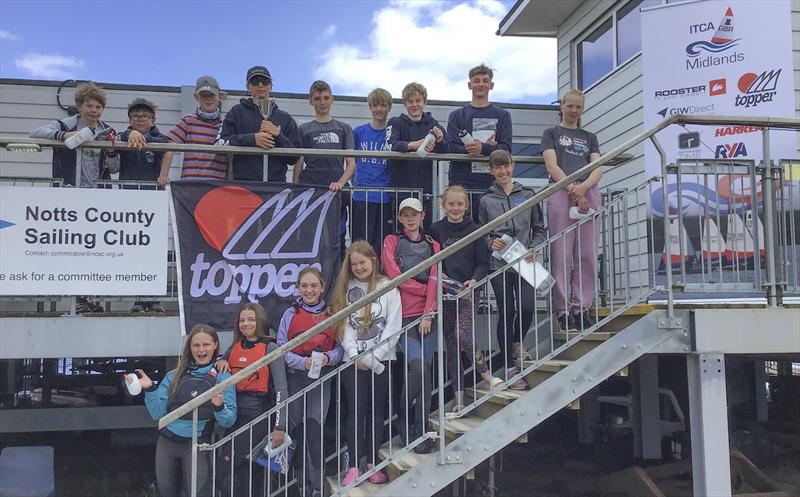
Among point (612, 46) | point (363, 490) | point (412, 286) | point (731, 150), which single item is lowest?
point (363, 490)

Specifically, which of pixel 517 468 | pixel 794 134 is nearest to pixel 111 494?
pixel 517 468

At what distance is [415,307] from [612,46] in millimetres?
6417

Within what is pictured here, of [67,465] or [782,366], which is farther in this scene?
[782,366]

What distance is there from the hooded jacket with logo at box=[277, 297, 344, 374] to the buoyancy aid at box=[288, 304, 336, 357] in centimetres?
2

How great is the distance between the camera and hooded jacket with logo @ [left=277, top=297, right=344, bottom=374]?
14.8 ft

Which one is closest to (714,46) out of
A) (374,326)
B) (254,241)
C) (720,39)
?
(720,39)

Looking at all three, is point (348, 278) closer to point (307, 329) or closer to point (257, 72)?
point (307, 329)

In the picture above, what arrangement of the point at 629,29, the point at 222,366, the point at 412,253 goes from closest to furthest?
1. the point at 222,366
2. the point at 412,253
3. the point at 629,29

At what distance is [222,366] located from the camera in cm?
450

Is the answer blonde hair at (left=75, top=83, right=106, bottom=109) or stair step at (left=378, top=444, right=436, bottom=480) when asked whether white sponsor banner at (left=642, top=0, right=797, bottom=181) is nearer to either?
stair step at (left=378, top=444, right=436, bottom=480)

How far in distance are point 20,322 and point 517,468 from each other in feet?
18.1

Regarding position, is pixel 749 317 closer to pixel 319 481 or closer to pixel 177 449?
pixel 319 481

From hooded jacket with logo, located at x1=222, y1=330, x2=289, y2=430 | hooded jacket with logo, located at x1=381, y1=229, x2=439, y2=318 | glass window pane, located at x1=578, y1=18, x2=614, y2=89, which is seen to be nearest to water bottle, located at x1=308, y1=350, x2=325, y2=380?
hooded jacket with logo, located at x1=222, y1=330, x2=289, y2=430

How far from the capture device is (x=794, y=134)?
6.54 meters
